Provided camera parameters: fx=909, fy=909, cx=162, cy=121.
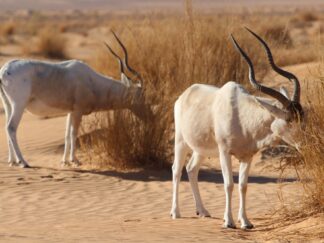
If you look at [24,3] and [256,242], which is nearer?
[256,242]

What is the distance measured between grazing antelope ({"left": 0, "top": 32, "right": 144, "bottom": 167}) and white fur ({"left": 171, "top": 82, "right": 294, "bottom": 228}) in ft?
13.8

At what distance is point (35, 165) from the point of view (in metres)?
14.6

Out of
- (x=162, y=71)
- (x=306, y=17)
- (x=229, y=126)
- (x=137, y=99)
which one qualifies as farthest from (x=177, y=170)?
(x=306, y=17)

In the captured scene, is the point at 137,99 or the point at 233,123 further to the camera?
the point at 137,99

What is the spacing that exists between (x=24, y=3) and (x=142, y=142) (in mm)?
109179

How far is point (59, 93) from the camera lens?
14.3m

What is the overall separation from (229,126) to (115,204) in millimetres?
2960

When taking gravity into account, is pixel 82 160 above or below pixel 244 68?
below

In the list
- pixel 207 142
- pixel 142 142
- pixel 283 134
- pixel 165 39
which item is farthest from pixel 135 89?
pixel 283 134

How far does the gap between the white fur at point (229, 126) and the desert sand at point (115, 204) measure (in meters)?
0.44

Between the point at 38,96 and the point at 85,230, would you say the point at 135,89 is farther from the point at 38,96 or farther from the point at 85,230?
the point at 85,230

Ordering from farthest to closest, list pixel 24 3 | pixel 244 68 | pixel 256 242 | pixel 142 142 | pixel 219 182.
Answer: pixel 24 3 → pixel 244 68 → pixel 142 142 → pixel 219 182 → pixel 256 242

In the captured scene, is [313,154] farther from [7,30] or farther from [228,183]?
[7,30]

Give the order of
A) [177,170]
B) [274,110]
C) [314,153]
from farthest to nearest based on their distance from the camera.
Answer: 1. [177,170]
2. [274,110]
3. [314,153]
